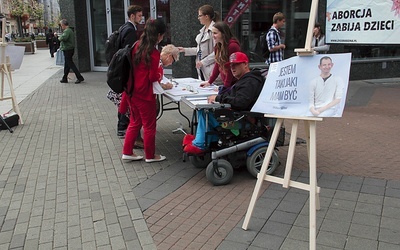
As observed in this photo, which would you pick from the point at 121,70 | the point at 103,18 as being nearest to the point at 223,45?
the point at 121,70

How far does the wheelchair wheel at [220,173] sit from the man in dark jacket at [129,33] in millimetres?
1798

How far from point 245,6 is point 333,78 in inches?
368

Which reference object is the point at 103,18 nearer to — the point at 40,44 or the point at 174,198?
the point at 174,198

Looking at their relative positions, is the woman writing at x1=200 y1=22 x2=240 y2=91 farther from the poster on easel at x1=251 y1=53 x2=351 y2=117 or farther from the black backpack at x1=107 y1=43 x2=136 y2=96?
the poster on easel at x1=251 y1=53 x2=351 y2=117

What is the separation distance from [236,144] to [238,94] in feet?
1.95

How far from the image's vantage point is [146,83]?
4.71m

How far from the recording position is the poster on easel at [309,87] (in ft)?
8.86

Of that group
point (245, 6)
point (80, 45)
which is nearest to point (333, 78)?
point (245, 6)

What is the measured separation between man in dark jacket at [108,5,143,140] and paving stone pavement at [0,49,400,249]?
305mm

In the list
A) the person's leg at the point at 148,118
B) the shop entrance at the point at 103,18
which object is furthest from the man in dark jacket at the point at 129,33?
the shop entrance at the point at 103,18

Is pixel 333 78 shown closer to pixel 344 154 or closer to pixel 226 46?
pixel 226 46

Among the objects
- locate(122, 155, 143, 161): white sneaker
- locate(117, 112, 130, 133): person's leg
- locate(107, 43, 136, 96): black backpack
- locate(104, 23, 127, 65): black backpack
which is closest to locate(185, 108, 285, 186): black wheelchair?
locate(122, 155, 143, 161): white sneaker

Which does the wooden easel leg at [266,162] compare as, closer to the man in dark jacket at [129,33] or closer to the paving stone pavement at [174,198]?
the paving stone pavement at [174,198]

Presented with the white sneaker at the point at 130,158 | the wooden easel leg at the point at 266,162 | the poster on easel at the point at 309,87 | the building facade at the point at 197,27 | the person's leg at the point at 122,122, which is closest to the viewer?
the poster on easel at the point at 309,87
